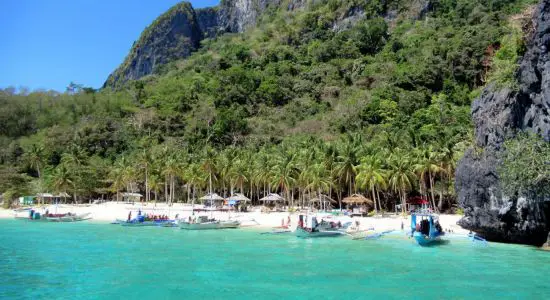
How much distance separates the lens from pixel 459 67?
84.4 m

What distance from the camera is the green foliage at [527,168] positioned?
23859 millimetres

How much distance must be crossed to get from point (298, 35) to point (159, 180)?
81098mm

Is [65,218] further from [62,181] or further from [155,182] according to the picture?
[155,182]

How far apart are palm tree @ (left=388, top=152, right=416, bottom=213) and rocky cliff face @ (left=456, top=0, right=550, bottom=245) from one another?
15.4m

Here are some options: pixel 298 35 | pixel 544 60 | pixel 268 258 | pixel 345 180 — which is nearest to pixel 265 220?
pixel 345 180

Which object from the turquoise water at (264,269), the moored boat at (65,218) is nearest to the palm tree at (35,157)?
the moored boat at (65,218)

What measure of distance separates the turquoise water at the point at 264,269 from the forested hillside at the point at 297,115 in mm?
12859

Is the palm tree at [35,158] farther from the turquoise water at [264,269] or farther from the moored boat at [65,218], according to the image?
the turquoise water at [264,269]

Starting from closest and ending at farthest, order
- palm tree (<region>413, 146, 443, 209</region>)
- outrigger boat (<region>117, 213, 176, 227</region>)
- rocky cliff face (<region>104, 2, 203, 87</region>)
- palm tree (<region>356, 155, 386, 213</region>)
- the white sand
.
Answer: the white sand
outrigger boat (<region>117, 213, 176, 227</region>)
palm tree (<region>413, 146, 443, 209</region>)
palm tree (<region>356, 155, 386, 213</region>)
rocky cliff face (<region>104, 2, 203, 87</region>)

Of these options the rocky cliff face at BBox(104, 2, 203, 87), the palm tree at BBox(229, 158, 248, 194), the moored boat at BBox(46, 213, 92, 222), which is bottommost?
the moored boat at BBox(46, 213, 92, 222)

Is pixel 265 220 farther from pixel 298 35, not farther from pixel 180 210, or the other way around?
pixel 298 35

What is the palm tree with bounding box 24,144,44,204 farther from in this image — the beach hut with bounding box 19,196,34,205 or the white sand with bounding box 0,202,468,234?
the white sand with bounding box 0,202,468,234

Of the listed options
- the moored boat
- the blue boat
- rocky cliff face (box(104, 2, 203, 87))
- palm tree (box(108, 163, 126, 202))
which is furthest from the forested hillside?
rocky cliff face (box(104, 2, 203, 87))

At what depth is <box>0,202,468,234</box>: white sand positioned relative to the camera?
128 ft
